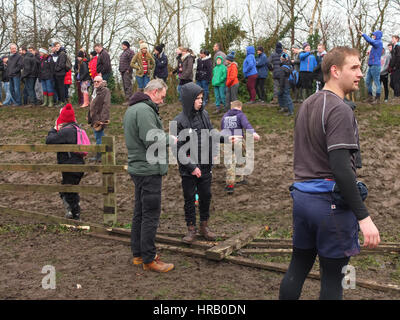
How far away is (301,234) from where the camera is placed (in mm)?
2785

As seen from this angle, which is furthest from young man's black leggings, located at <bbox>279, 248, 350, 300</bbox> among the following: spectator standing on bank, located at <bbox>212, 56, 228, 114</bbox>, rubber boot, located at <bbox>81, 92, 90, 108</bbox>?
rubber boot, located at <bbox>81, 92, 90, 108</bbox>

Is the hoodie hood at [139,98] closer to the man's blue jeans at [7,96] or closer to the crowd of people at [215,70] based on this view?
the crowd of people at [215,70]

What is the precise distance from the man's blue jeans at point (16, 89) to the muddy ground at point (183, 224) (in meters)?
2.30

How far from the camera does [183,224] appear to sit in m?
7.12

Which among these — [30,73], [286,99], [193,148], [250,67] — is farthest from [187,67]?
[193,148]

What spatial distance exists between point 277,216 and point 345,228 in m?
5.02

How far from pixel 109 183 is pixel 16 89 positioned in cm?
1121

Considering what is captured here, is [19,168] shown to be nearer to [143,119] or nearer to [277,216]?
[143,119]

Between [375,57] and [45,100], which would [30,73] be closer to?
[45,100]

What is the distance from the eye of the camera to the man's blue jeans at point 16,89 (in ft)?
51.2

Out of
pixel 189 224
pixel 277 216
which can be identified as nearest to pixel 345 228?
pixel 189 224

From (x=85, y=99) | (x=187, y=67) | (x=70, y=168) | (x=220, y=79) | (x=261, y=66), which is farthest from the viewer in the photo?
(x=85, y=99)

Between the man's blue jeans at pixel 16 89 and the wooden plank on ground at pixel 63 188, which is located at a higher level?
the man's blue jeans at pixel 16 89

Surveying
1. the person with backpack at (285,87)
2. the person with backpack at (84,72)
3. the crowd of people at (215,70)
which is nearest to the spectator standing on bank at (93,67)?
the crowd of people at (215,70)
